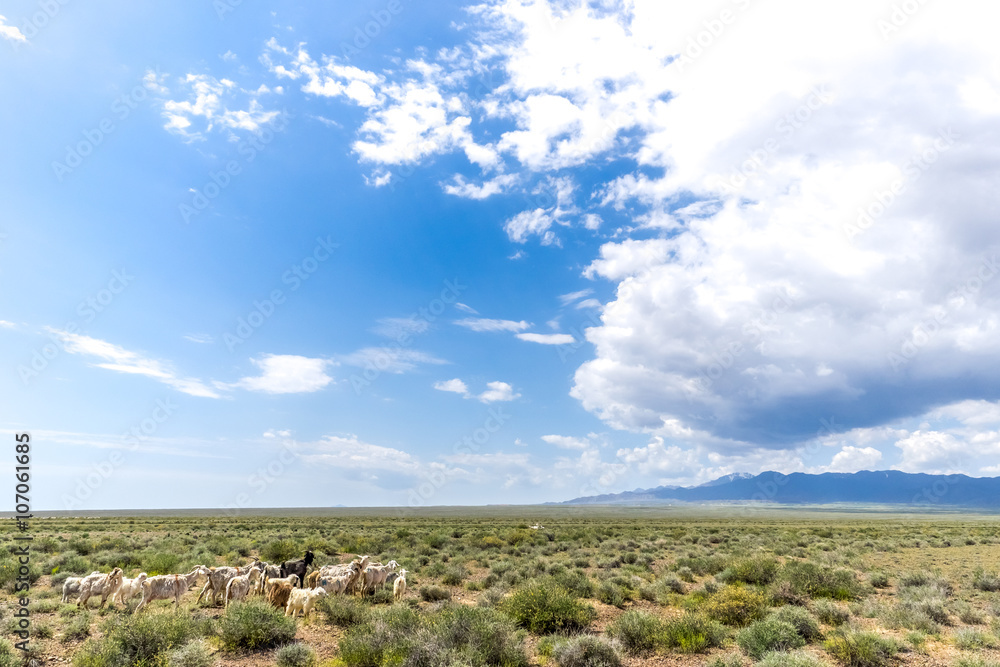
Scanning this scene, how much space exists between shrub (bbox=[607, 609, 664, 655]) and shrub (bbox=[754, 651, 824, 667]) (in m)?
2.33

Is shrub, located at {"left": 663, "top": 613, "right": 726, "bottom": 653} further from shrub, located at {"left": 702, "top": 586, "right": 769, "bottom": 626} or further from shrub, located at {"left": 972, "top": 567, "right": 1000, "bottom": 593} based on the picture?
shrub, located at {"left": 972, "top": 567, "right": 1000, "bottom": 593}

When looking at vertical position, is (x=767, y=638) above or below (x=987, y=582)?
above

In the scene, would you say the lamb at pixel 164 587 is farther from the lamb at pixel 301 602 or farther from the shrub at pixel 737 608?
the shrub at pixel 737 608

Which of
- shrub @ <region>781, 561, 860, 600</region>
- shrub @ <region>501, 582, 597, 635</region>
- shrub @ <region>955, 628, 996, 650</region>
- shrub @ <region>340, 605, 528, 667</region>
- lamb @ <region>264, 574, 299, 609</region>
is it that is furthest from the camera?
shrub @ <region>781, 561, 860, 600</region>

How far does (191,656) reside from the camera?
368 inches

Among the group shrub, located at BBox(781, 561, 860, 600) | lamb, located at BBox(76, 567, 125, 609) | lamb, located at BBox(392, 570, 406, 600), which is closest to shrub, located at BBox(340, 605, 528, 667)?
lamb, located at BBox(392, 570, 406, 600)

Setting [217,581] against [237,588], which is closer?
[237,588]

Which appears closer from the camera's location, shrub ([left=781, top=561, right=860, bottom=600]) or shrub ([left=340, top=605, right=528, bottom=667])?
shrub ([left=340, top=605, right=528, bottom=667])

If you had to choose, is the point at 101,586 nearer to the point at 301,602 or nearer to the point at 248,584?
the point at 248,584

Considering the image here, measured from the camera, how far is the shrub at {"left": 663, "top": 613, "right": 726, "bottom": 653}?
1091 centimetres

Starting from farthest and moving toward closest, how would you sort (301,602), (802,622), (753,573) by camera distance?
1. (753,573)
2. (301,602)
3. (802,622)

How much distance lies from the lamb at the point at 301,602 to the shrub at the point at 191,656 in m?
3.34

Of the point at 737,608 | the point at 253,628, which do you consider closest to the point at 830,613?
the point at 737,608

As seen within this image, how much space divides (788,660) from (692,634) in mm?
2419
